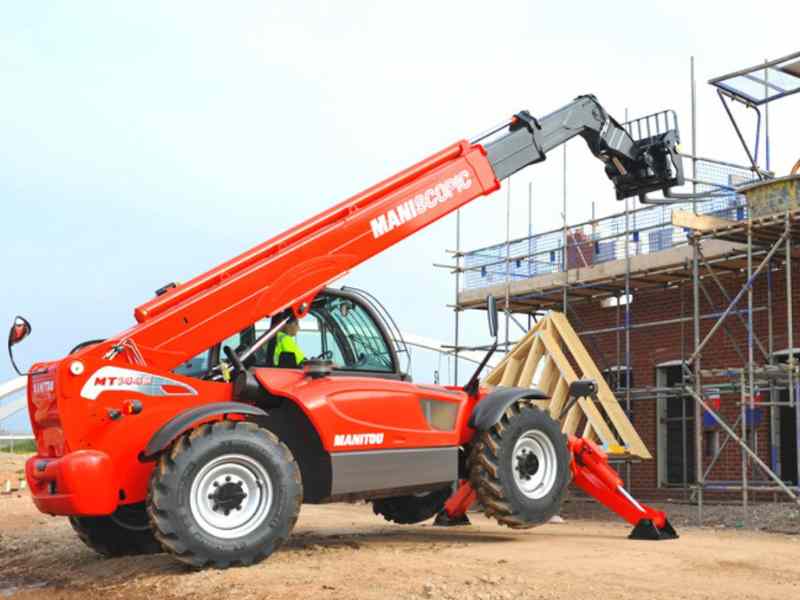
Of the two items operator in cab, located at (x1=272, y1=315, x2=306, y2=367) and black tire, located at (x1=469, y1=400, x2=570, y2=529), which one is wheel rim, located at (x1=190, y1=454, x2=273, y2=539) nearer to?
operator in cab, located at (x1=272, y1=315, x2=306, y2=367)

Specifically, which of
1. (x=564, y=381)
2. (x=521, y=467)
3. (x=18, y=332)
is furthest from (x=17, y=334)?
(x=564, y=381)

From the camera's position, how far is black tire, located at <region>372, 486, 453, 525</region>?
1173cm

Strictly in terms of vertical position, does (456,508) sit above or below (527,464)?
below

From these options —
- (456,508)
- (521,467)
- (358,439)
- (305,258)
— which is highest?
(305,258)

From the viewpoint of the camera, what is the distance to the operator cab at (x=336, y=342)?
9.76 metres

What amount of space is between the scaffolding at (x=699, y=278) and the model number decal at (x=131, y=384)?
884cm

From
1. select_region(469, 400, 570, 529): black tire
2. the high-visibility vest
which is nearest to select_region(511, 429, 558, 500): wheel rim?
select_region(469, 400, 570, 529): black tire

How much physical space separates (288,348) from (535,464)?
8.90ft

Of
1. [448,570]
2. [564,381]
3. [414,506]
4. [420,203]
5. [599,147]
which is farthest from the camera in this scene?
[564,381]

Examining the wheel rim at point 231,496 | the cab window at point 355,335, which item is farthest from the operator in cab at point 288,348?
the wheel rim at point 231,496

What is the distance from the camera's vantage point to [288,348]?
384 inches

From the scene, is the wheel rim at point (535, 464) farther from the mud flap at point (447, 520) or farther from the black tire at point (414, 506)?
the mud flap at point (447, 520)

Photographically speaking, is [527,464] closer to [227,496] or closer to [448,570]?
[448,570]

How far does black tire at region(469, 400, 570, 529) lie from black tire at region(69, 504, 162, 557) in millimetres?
3230
